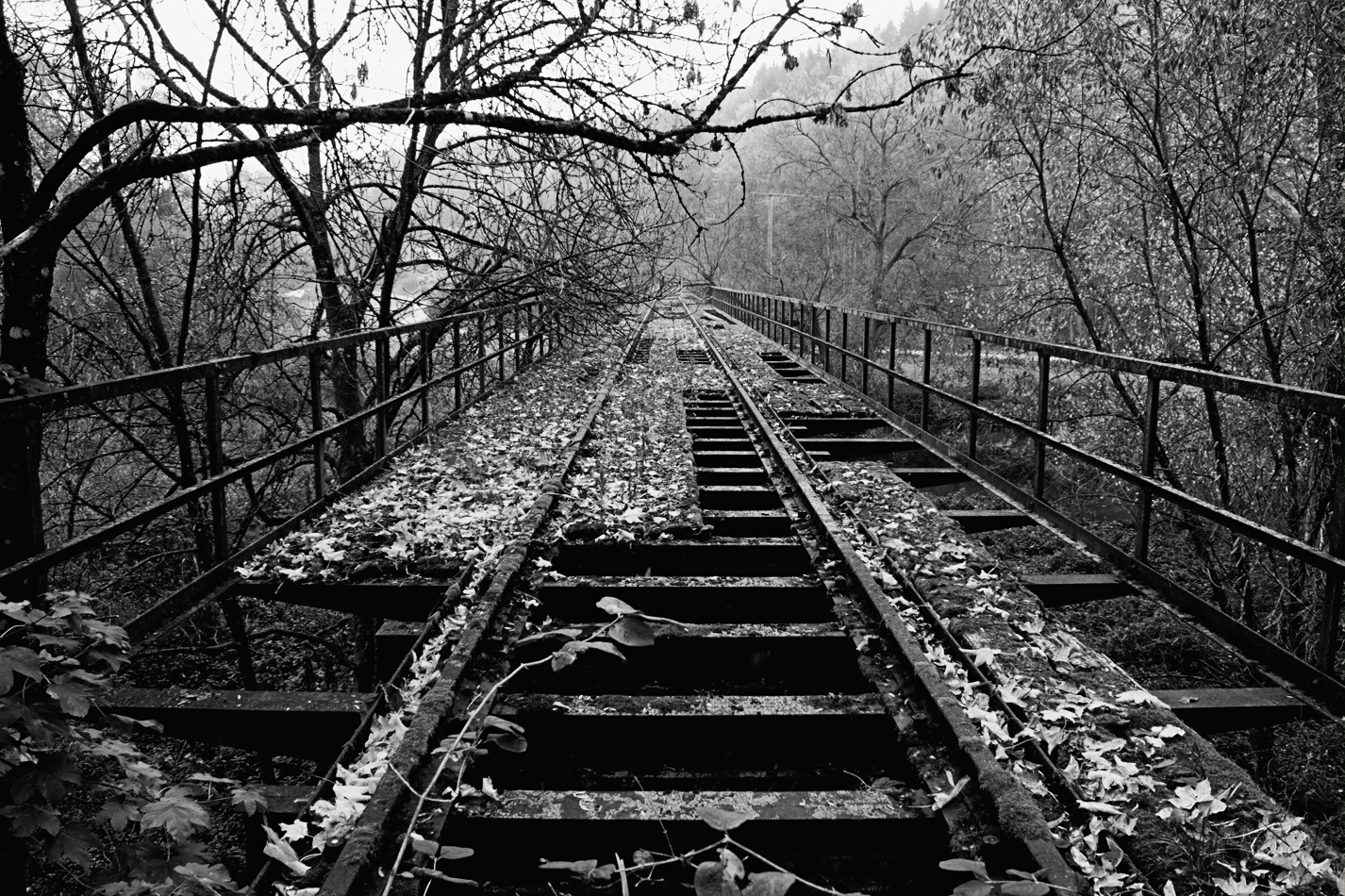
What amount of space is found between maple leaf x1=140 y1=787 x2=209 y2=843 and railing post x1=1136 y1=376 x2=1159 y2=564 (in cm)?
465

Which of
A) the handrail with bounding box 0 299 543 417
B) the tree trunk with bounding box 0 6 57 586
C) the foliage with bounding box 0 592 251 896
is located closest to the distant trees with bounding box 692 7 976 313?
the handrail with bounding box 0 299 543 417

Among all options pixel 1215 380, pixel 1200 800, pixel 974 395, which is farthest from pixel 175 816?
pixel 974 395

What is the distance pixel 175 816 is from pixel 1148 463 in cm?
499

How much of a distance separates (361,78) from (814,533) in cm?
504

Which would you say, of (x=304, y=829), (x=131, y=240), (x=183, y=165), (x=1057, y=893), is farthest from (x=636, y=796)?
(x=131, y=240)

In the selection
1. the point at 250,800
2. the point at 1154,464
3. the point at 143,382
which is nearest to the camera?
the point at 250,800

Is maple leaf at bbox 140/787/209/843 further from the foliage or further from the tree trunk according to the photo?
the tree trunk

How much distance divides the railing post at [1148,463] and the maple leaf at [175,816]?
4.65 metres

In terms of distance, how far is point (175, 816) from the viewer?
255 centimetres

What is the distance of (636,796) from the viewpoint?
2.79 meters

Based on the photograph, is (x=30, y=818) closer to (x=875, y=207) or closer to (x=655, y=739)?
(x=655, y=739)

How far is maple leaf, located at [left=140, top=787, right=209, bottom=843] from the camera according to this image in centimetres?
248

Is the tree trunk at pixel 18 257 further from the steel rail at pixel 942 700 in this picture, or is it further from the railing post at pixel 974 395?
the railing post at pixel 974 395

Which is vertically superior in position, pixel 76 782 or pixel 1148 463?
pixel 1148 463
